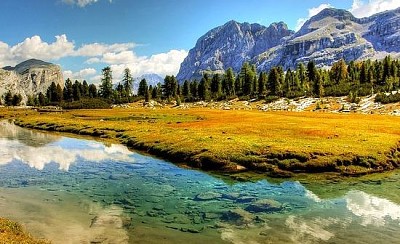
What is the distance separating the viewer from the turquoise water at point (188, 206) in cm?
2145

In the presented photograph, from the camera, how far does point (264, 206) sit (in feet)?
87.8

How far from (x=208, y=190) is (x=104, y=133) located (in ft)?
156

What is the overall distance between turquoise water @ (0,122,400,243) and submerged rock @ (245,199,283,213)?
0.07m

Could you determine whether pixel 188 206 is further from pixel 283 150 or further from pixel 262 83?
pixel 262 83

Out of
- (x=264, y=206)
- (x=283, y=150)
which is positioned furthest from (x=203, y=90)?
(x=264, y=206)

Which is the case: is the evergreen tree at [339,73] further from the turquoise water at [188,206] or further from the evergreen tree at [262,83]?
the turquoise water at [188,206]

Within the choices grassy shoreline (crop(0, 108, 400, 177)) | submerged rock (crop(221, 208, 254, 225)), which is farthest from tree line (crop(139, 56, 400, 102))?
submerged rock (crop(221, 208, 254, 225))

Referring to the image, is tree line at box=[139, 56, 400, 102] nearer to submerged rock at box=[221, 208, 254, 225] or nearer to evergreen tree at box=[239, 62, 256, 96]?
evergreen tree at box=[239, 62, 256, 96]

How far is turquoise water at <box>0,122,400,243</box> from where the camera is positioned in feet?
70.4

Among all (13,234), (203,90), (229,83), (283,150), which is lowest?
(13,234)

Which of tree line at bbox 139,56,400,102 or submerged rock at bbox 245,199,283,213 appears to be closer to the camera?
submerged rock at bbox 245,199,283,213

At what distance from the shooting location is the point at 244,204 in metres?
27.3

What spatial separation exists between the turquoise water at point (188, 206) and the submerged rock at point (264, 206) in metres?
0.07

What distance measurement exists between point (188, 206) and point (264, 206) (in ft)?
18.3
